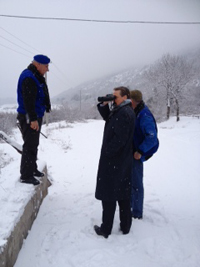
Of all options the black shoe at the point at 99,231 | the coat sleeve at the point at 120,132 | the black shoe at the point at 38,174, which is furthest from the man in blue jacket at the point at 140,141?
the black shoe at the point at 38,174

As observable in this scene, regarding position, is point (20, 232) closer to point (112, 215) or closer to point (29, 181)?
point (29, 181)

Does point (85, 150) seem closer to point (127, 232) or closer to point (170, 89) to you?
point (127, 232)

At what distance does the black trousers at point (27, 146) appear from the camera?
271 centimetres

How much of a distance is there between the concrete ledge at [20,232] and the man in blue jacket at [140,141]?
1.52 meters

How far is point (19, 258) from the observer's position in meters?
2.10

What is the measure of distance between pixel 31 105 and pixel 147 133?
Result: 162cm

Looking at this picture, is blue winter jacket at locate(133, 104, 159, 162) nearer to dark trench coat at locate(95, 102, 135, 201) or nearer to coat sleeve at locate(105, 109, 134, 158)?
dark trench coat at locate(95, 102, 135, 201)

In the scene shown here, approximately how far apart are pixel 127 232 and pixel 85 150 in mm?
5616

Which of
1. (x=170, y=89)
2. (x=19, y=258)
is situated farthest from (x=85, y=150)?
(x=170, y=89)

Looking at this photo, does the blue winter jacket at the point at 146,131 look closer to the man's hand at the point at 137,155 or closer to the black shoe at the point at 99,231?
the man's hand at the point at 137,155

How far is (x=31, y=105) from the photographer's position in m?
2.51

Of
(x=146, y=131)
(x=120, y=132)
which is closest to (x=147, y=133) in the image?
(x=146, y=131)

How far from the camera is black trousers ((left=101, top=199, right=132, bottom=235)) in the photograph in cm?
241

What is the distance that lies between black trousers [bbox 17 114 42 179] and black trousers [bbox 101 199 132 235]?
1299 millimetres
